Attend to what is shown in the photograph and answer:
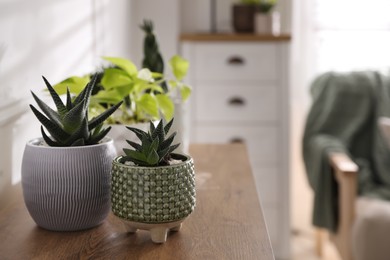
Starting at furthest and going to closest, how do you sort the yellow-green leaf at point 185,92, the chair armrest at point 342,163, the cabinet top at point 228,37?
the cabinet top at point 228,37, the chair armrest at point 342,163, the yellow-green leaf at point 185,92

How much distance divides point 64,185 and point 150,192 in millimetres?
148

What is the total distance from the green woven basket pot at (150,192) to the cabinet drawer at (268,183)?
2.46 metres

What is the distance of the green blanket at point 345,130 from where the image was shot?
3.15 metres

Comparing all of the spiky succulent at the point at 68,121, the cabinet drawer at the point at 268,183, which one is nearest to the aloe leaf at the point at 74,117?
the spiky succulent at the point at 68,121

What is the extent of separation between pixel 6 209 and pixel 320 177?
6.83 feet

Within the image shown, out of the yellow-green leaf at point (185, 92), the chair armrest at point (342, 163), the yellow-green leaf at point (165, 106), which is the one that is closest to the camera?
the yellow-green leaf at point (165, 106)

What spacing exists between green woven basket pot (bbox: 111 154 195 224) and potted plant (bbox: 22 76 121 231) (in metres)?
0.06

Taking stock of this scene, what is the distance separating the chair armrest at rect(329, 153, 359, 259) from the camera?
112 inches

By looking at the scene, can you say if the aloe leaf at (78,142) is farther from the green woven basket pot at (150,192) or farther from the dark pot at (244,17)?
the dark pot at (244,17)

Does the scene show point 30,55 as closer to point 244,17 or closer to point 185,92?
point 185,92

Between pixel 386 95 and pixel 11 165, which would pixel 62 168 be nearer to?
pixel 11 165

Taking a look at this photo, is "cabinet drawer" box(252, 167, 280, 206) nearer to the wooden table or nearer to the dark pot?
the dark pot

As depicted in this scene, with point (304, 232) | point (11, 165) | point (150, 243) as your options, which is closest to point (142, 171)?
point (150, 243)

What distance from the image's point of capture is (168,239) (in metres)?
1.10
